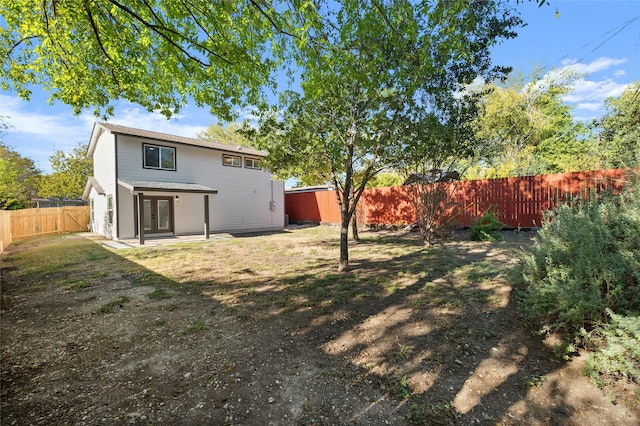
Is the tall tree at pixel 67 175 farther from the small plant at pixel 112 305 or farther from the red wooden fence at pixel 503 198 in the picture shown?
the small plant at pixel 112 305

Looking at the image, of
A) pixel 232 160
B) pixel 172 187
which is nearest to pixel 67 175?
pixel 232 160

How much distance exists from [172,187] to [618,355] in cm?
1343

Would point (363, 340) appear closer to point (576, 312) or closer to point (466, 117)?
point (576, 312)

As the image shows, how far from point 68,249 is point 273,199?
33.3 ft

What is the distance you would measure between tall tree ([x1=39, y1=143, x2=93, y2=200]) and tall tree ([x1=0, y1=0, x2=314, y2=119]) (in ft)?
79.3

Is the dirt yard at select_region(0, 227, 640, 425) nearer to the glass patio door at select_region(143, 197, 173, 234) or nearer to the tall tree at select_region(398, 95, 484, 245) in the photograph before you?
the tall tree at select_region(398, 95, 484, 245)

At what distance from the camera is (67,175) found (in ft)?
A: 79.7

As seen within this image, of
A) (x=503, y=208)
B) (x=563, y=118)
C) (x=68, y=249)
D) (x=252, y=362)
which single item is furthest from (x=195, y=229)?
(x=563, y=118)

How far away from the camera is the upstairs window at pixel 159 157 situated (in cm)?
1276

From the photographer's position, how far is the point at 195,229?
14359 millimetres

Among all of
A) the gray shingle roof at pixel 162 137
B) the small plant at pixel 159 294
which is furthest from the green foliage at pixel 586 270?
the gray shingle roof at pixel 162 137

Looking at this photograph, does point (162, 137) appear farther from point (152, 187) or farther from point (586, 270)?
point (586, 270)

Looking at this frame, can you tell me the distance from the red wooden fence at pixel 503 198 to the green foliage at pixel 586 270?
405 cm

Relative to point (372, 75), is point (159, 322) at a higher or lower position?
lower
